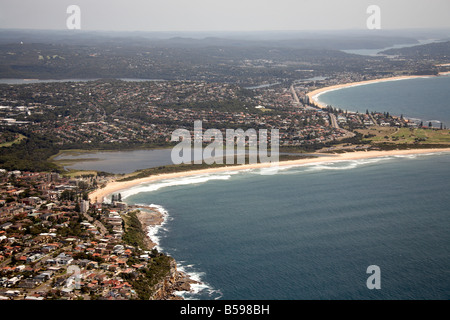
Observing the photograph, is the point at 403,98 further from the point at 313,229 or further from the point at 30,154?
the point at 313,229

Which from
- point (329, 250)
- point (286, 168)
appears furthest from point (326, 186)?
point (329, 250)

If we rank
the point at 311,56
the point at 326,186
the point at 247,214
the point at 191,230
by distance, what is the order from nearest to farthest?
the point at 191,230 → the point at 247,214 → the point at 326,186 → the point at 311,56

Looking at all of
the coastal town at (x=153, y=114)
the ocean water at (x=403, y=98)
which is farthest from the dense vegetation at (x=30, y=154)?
the ocean water at (x=403, y=98)

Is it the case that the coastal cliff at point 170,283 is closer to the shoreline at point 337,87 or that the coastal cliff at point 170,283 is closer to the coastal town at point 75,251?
the coastal town at point 75,251

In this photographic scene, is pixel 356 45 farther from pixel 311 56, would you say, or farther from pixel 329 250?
pixel 329 250

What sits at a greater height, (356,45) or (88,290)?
(356,45)

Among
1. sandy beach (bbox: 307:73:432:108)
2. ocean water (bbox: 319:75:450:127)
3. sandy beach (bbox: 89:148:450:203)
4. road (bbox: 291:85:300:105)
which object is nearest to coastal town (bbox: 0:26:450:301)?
sandy beach (bbox: 89:148:450:203)

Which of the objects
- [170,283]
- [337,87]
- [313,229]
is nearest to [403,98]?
[337,87]
